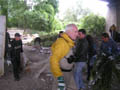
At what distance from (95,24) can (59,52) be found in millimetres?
17688

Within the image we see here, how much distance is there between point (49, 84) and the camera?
583 centimetres

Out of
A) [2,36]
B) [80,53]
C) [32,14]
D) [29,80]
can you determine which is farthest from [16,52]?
[32,14]

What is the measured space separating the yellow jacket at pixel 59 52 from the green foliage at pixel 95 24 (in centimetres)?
1698

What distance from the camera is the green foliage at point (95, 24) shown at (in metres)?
19.5

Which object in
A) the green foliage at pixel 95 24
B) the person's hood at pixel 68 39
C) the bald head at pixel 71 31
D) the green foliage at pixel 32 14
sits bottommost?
the person's hood at pixel 68 39

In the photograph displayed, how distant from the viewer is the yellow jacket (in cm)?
263

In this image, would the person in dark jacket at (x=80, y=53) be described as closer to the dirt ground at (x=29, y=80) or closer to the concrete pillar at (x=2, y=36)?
the dirt ground at (x=29, y=80)

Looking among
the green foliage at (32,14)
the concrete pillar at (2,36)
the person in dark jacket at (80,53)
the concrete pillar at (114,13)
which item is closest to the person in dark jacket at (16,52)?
the concrete pillar at (2,36)

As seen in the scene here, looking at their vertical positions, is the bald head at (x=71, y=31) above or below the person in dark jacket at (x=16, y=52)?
above

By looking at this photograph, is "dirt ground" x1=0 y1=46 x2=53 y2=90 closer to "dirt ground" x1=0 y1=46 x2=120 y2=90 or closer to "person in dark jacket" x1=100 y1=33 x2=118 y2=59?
"dirt ground" x1=0 y1=46 x2=120 y2=90

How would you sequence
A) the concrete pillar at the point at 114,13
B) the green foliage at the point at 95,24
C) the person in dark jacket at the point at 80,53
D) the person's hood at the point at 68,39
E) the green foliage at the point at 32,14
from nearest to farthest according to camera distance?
the person's hood at the point at 68,39 < the person in dark jacket at the point at 80,53 < the concrete pillar at the point at 114,13 < the green foliage at the point at 95,24 < the green foliage at the point at 32,14

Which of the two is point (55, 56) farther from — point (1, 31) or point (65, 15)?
point (65, 15)

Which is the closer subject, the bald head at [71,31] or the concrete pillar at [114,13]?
the bald head at [71,31]

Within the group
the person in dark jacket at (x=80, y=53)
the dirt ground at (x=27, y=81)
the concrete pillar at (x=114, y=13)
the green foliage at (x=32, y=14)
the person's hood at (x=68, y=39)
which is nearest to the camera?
the person's hood at (x=68, y=39)
